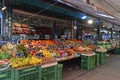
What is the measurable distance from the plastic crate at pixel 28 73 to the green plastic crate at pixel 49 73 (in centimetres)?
18

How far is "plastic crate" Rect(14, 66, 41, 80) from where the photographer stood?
11.9 ft

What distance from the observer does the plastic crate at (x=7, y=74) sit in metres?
3.37

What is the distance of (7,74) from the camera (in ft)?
11.4

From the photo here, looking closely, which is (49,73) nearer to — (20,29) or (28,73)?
(28,73)

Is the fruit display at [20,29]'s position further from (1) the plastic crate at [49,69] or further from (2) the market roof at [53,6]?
(1) the plastic crate at [49,69]

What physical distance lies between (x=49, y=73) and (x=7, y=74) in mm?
1282

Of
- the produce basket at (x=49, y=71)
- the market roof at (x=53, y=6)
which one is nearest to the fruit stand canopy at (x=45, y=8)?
the market roof at (x=53, y=6)

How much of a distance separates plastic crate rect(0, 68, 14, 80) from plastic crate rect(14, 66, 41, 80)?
8 centimetres

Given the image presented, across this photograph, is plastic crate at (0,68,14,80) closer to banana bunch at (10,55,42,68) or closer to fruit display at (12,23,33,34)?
banana bunch at (10,55,42,68)

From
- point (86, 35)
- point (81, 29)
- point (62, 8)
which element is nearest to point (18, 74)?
point (62, 8)

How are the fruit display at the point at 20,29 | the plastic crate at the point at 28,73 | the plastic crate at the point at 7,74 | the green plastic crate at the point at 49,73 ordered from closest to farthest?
the plastic crate at the point at 7,74 < the plastic crate at the point at 28,73 < the green plastic crate at the point at 49,73 < the fruit display at the point at 20,29

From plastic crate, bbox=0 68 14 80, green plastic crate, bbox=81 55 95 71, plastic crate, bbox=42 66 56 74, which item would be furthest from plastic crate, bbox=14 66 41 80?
green plastic crate, bbox=81 55 95 71

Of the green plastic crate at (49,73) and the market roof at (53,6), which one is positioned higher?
the market roof at (53,6)

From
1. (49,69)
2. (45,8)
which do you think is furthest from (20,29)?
(49,69)
